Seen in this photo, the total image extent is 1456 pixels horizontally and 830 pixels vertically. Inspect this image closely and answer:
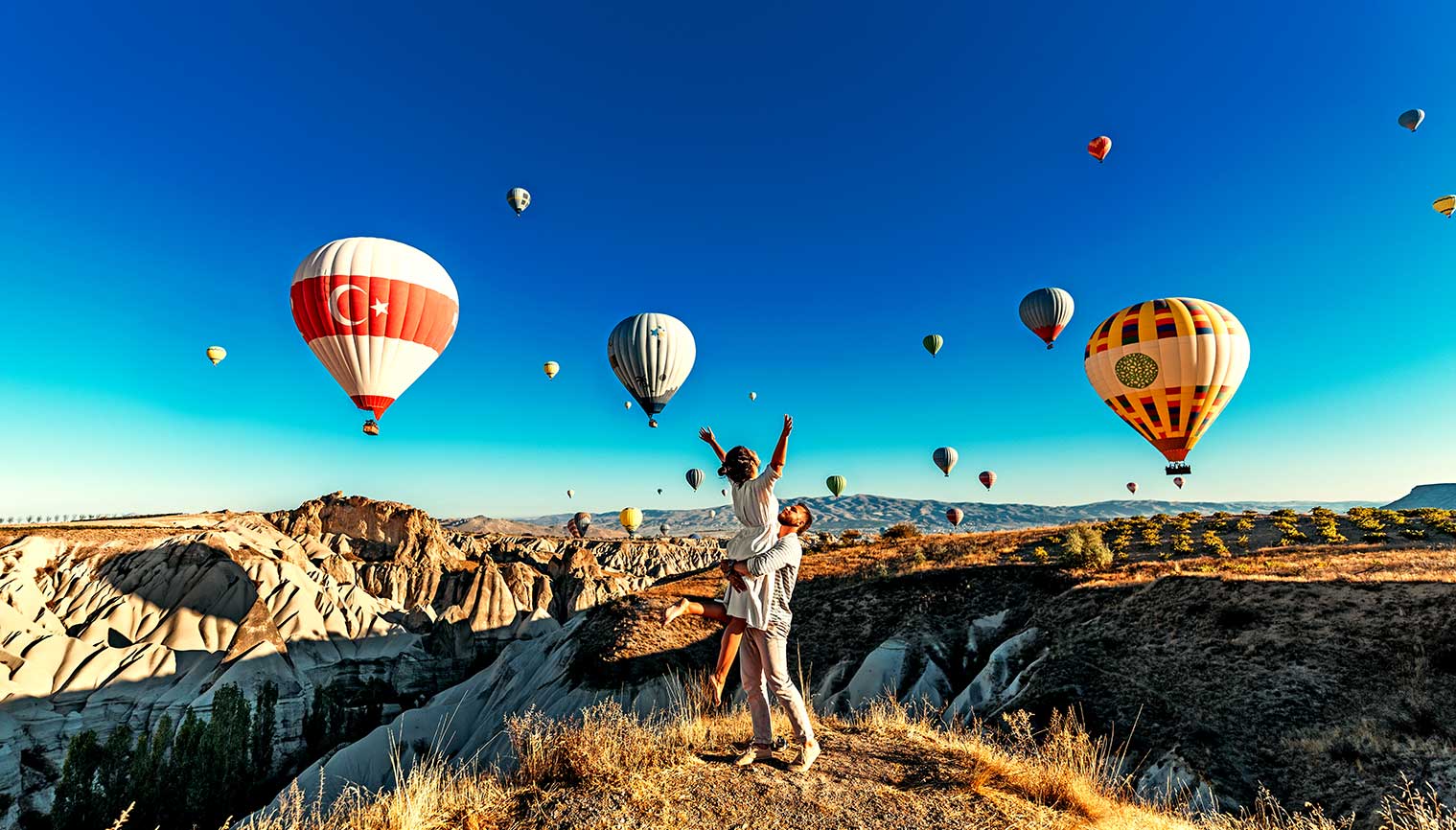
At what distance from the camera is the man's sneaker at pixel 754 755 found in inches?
207

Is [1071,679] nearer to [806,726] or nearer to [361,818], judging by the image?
[806,726]

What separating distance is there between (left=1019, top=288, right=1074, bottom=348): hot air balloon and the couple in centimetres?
3541

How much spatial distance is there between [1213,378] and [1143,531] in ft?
37.4

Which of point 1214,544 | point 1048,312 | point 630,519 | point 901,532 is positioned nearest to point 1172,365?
point 1214,544

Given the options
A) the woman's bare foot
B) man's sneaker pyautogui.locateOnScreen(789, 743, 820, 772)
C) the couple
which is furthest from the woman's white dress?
man's sneaker pyautogui.locateOnScreen(789, 743, 820, 772)

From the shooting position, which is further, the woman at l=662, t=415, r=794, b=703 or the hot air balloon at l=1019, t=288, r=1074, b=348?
the hot air balloon at l=1019, t=288, r=1074, b=348

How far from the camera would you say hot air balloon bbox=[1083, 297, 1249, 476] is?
2228 centimetres

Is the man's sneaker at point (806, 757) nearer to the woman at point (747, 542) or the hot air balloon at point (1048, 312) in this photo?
the woman at point (747, 542)

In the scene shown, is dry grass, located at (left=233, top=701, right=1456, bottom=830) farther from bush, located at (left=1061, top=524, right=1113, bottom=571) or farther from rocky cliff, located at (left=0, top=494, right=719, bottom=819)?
rocky cliff, located at (left=0, top=494, right=719, bottom=819)

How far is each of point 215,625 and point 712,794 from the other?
72978 mm

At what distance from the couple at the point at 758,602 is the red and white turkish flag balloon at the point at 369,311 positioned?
20.7 m

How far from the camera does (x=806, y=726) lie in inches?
203

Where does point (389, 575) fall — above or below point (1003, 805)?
below

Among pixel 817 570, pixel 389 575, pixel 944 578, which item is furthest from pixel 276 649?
pixel 944 578
